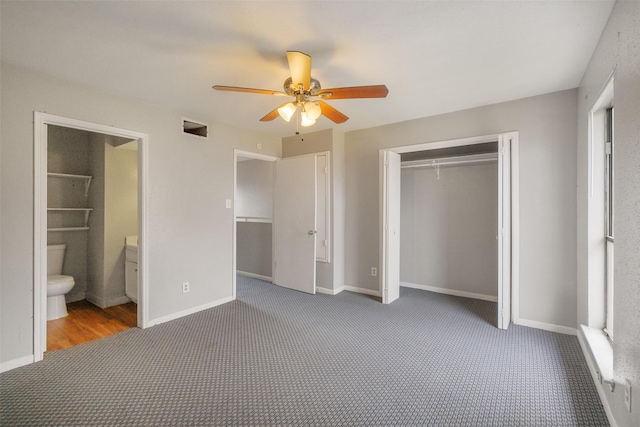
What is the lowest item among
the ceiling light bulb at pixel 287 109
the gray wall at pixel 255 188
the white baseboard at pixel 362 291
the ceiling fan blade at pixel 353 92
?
the white baseboard at pixel 362 291

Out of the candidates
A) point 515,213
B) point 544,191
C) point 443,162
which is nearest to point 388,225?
point 443,162

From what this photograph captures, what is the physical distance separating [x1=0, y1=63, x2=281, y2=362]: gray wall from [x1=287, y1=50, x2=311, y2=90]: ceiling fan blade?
1.86 metres

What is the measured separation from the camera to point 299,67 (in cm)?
190

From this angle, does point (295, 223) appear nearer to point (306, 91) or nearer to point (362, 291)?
point (362, 291)

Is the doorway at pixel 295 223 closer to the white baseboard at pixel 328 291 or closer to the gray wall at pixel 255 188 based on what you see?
the gray wall at pixel 255 188

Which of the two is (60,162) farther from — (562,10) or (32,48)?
(562,10)

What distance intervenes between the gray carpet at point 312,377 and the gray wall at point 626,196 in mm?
527

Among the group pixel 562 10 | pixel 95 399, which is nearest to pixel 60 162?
pixel 95 399

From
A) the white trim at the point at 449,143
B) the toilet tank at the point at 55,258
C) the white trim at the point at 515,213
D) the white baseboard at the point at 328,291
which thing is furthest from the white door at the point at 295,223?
the toilet tank at the point at 55,258

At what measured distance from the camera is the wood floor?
2.75 meters

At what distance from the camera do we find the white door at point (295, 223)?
4.16 meters

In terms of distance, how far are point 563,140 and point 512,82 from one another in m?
0.82

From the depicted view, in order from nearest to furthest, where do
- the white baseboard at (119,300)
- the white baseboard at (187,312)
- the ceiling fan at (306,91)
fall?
the ceiling fan at (306,91)
the white baseboard at (187,312)
the white baseboard at (119,300)

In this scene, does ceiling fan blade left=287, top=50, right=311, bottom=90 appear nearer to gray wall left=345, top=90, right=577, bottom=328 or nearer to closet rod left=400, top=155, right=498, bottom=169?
gray wall left=345, top=90, right=577, bottom=328
